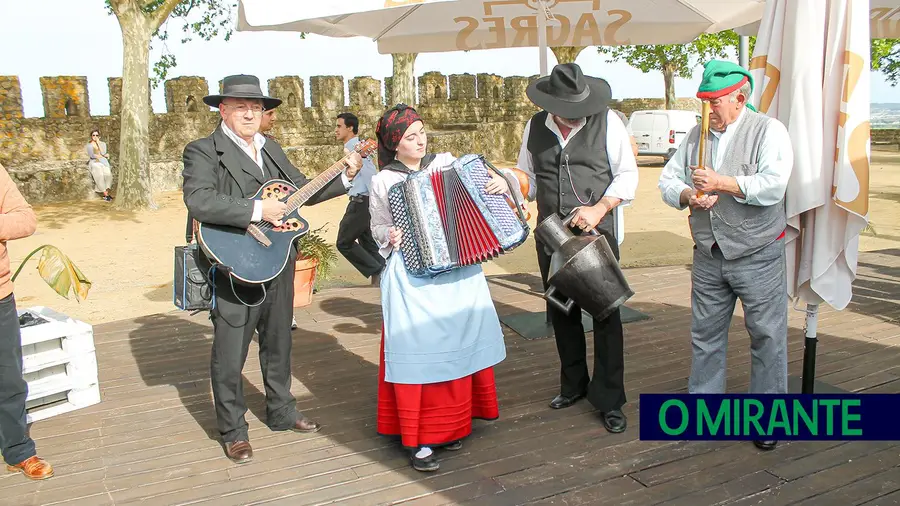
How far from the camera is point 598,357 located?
4375 millimetres

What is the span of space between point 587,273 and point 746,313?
840mm

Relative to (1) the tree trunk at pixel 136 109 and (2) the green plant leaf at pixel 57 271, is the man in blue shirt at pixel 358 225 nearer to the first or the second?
(2) the green plant leaf at pixel 57 271

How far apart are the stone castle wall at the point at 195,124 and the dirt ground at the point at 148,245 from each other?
99 cm

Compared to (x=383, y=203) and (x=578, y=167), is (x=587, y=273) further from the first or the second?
(x=383, y=203)

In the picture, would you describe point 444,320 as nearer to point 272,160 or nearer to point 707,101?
point 272,160

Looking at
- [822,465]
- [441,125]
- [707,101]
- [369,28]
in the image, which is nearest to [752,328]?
[822,465]

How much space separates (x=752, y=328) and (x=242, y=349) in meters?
2.62

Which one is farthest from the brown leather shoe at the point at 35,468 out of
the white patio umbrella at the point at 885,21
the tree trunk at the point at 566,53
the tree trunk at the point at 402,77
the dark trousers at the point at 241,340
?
the tree trunk at the point at 566,53

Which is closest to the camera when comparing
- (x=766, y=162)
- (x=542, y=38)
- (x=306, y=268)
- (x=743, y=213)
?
(x=766, y=162)

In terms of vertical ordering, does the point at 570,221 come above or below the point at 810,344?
above

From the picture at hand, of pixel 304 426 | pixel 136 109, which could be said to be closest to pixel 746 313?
pixel 304 426

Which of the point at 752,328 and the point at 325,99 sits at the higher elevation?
the point at 325,99

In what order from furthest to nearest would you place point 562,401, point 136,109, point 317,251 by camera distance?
point 136,109, point 317,251, point 562,401

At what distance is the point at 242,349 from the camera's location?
13.7 ft
